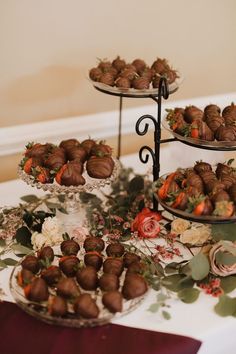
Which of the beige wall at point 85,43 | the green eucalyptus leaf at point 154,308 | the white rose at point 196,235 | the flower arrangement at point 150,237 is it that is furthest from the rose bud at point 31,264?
the beige wall at point 85,43

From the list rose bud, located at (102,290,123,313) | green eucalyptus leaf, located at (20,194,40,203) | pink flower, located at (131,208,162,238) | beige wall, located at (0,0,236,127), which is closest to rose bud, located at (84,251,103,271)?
rose bud, located at (102,290,123,313)

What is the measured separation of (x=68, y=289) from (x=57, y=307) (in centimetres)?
4

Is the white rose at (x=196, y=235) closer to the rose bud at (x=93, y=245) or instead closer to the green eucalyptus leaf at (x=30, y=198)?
the rose bud at (x=93, y=245)

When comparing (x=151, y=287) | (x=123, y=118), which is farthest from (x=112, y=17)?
(x=151, y=287)

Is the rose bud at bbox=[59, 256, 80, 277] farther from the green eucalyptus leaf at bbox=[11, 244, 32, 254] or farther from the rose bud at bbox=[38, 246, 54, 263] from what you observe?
the green eucalyptus leaf at bbox=[11, 244, 32, 254]

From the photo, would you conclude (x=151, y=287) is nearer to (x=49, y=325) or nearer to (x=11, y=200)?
(x=49, y=325)

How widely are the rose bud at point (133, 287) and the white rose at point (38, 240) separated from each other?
0.29m

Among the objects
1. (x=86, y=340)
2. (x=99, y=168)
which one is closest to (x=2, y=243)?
(x=99, y=168)

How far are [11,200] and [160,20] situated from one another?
0.82 m

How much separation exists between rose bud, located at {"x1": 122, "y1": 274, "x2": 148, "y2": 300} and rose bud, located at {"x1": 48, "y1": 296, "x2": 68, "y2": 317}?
115mm

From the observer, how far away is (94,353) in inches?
37.1

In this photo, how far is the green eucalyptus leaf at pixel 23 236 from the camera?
127cm

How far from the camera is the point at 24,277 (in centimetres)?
101

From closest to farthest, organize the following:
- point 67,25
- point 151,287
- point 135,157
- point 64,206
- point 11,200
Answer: point 151,287 < point 64,206 < point 11,200 < point 67,25 < point 135,157
